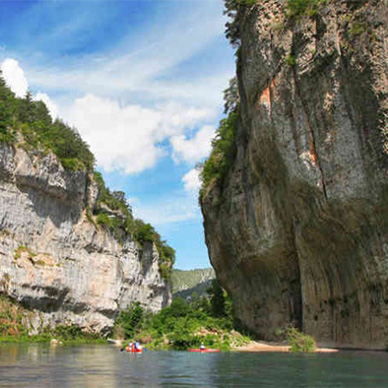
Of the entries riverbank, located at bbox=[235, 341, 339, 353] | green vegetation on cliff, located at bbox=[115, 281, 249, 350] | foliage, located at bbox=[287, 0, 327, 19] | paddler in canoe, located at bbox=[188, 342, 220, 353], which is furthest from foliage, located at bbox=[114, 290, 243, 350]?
foliage, located at bbox=[287, 0, 327, 19]

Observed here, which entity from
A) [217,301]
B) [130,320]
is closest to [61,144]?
[130,320]

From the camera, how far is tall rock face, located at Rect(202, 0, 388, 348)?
25406 mm

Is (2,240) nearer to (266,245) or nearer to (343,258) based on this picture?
(266,245)

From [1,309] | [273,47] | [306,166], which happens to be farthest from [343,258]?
[1,309]

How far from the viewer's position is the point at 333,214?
2745 centimetres

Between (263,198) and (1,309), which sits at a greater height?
(263,198)

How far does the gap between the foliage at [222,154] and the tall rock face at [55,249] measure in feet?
84.2

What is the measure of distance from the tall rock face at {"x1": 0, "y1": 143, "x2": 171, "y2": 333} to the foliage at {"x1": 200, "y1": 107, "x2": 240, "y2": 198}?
2566 cm

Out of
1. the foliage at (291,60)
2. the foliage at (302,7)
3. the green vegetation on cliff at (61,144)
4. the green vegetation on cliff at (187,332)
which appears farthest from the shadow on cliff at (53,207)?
the foliage at (302,7)

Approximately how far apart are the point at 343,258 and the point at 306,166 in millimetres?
5688

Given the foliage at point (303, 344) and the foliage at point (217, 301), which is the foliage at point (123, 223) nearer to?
the foliage at point (217, 301)

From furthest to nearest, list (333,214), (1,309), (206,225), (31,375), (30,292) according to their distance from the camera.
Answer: (30,292) → (1,309) → (206,225) → (333,214) → (31,375)

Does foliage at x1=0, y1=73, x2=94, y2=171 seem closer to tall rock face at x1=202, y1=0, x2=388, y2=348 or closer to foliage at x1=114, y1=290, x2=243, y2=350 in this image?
foliage at x1=114, y1=290, x2=243, y2=350

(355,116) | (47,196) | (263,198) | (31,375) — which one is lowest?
(31,375)
